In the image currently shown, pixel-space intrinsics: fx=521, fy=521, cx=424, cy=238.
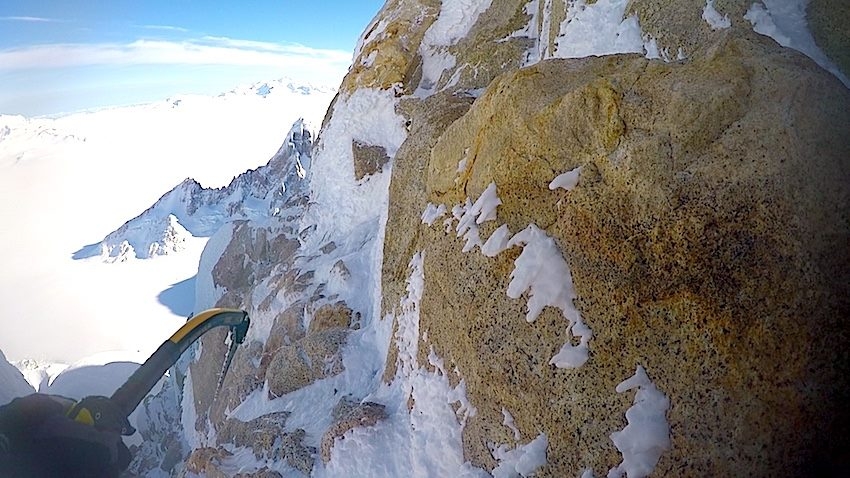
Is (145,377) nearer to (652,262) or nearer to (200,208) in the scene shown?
(652,262)

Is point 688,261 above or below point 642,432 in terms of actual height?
above

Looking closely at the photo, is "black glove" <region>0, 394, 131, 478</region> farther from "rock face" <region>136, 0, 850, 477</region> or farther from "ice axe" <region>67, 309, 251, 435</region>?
"rock face" <region>136, 0, 850, 477</region>

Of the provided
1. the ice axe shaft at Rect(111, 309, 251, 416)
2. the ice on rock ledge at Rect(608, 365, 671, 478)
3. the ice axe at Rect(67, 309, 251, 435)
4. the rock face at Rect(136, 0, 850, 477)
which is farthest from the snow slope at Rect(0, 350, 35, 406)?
the ice on rock ledge at Rect(608, 365, 671, 478)

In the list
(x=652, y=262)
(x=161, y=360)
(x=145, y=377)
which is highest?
(x=652, y=262)

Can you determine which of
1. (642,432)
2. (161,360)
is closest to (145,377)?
(161,360)

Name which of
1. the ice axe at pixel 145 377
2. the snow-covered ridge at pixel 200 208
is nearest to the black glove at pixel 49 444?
the ice axe at pixel 145 377

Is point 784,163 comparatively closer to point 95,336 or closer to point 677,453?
point 677,453

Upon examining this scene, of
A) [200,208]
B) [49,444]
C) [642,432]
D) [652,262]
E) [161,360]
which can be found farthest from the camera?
[200,208]

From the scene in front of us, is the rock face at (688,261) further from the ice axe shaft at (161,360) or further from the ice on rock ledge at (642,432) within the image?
the ice axe shaft at (161,360)
